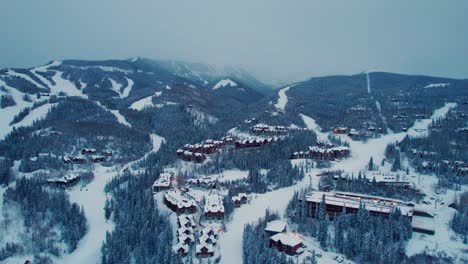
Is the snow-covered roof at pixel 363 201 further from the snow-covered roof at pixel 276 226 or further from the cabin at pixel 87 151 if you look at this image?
the cabin at pixel 87 151

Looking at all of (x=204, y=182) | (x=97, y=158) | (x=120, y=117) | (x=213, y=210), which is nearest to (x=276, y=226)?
(x=213, y=210)

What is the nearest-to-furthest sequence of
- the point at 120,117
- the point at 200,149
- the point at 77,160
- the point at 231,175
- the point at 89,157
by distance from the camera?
the point at 231,175, the point at 77,160, the point at 89,157, the point at 200,149, the point at 120,117

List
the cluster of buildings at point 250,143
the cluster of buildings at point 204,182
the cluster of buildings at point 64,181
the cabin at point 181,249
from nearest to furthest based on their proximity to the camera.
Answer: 1. the cabin at point 181,249
2. the cluster of buildings at point 204,182
3. the cluster of buildings at point 64,181
4. the cluster of buildings at point 250,143

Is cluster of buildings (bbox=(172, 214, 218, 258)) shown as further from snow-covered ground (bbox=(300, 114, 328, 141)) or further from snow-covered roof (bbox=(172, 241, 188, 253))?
snow-covered ground (bbox=(300, 114, 328, 141))

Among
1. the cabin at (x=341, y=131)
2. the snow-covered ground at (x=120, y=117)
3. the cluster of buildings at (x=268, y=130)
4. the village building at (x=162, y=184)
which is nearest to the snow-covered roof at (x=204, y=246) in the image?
the village building at (x=162, y=184)

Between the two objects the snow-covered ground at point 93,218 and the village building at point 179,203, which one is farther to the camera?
the village building at point 179,203

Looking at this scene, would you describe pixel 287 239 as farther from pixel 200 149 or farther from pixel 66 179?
pixel 66 179

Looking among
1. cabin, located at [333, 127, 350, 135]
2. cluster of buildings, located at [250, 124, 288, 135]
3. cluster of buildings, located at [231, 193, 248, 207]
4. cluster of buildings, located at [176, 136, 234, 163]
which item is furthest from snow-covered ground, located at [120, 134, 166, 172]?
cabin, located at [333, 127, 350, 135]
